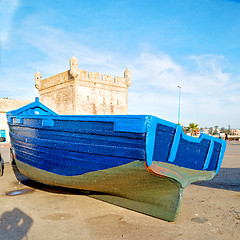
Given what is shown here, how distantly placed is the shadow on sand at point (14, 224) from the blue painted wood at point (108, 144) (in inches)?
40.9

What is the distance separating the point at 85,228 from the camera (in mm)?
3238

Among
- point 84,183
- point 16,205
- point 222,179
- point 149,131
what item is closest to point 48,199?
point 16,205

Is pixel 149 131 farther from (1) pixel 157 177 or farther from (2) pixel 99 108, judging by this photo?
(2) pixel 99 108

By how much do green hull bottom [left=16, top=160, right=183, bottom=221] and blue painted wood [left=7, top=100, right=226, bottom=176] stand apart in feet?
0.47

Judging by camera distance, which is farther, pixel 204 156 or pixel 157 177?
pixel 204 156

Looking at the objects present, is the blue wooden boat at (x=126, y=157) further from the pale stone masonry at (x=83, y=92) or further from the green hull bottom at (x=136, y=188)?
the pale stone masonry at (x=83, y=92)

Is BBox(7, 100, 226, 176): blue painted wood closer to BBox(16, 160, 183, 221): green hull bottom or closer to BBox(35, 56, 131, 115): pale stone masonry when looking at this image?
BBox(16, 160, 183, 221): green hull bottom

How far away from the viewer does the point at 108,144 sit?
3.42m

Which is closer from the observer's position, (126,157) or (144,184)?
(126,157)

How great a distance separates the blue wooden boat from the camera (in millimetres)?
3137

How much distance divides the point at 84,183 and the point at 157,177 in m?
1.51

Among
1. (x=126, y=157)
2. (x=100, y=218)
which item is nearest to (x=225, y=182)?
(x=100, y=218)

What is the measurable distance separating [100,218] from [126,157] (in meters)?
1.25

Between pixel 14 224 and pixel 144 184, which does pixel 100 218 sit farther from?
pixel 14 224
